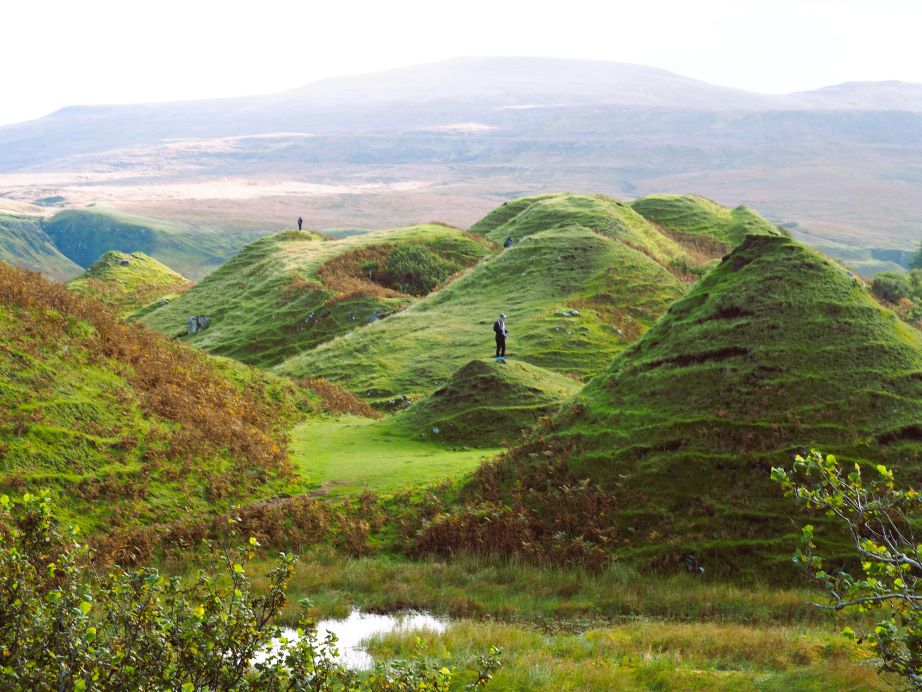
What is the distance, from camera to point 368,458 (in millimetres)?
32406

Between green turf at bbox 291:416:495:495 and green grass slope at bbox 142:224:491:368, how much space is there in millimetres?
27497

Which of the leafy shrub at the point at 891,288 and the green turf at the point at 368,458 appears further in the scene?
the leafy shrub at the point at 891,288

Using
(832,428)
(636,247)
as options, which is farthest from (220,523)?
(636,247)

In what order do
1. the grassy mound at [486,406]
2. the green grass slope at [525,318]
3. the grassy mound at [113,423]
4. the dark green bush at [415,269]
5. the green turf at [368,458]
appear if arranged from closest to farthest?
1. the grassy mound at [113,423]
2. the green turf at [368,458]
3. the grassy mound at [486,406]
4. the green grass slope at [525,318]
5. the dark green bush at [415,269]

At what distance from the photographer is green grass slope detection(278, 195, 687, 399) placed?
164ft

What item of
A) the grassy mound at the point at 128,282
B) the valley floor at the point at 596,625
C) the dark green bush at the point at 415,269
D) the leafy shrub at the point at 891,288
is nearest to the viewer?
the valley floor at the point at 596,625

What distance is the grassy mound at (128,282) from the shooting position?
95812 millimetres

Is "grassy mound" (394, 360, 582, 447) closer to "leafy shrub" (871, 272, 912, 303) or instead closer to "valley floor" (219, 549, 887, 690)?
"valley floor" (219, 549, 887, 690)

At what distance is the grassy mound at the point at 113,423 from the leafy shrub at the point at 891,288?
218 ft

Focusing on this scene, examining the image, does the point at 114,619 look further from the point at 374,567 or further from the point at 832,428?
the point at 832,428

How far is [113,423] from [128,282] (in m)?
84.3

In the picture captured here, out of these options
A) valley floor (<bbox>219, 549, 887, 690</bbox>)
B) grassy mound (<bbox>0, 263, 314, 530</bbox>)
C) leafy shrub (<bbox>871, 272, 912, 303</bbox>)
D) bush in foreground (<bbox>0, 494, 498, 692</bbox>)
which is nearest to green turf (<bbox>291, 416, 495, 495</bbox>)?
grassy mound (<bbox>0, 263, 314, 530</bbox>)

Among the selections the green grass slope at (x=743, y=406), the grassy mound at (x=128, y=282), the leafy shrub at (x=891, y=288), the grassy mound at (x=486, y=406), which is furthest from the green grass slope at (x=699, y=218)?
the green grass slope at (x=743, y=406)

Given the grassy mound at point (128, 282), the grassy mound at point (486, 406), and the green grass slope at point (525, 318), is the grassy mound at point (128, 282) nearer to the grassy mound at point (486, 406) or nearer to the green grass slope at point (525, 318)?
the green grass slope at point (525, 318)
